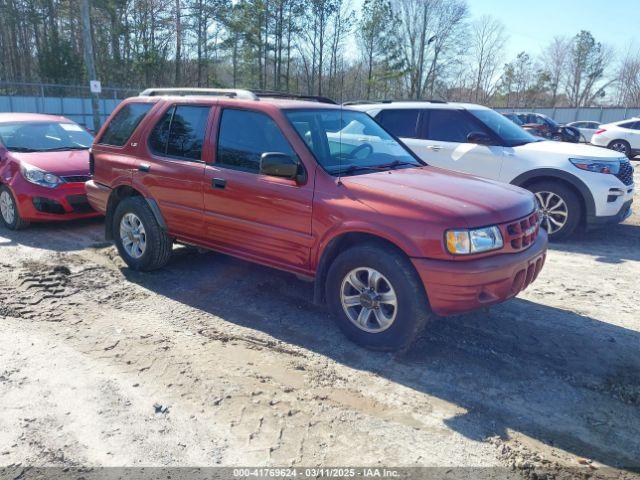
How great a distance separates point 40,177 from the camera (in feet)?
22.7

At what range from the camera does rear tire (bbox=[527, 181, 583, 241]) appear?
693cm

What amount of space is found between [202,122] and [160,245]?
1358 mm

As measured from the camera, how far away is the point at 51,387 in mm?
3246

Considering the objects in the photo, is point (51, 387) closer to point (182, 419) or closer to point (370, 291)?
point (182, 419)

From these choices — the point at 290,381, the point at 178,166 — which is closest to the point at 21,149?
the point at 178,166

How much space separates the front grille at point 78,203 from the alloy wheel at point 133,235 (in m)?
2.07

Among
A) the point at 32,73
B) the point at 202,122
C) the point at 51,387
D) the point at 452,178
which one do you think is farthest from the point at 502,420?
the point at 32,73

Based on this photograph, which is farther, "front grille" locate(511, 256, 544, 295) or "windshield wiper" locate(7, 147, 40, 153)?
"windshield wiper" locate(7, 147, 40, 153)

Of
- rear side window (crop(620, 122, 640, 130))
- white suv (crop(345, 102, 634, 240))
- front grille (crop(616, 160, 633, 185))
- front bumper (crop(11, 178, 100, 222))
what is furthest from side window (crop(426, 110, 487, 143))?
rear side window (crop(620, 122, 640, 130))

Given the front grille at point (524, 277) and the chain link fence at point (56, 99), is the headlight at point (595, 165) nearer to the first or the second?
the front grille at point (524, 277)

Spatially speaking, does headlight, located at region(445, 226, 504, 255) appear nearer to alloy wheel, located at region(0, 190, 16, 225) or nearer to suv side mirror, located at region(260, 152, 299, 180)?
suv side mirror, located at region(260, 152, 299, 180)

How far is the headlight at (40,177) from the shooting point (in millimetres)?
6906

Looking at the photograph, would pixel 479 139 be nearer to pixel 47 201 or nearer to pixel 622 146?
pixel 47 201

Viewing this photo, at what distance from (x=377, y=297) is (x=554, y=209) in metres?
4.54
